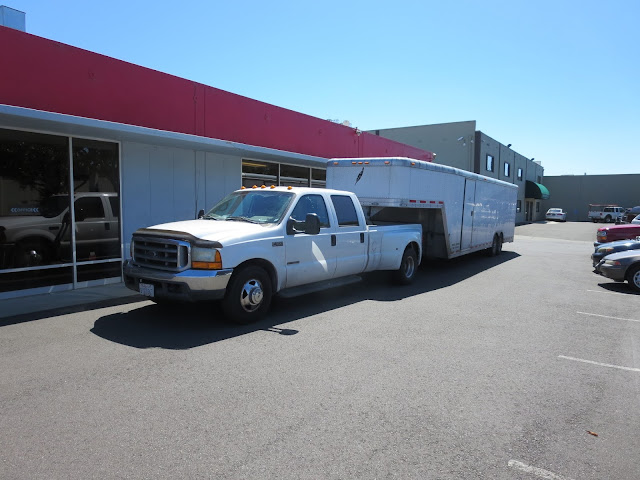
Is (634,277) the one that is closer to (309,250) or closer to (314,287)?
(314,287)

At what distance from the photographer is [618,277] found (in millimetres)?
10266

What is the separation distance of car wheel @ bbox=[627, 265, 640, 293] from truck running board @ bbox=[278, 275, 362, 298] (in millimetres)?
6403

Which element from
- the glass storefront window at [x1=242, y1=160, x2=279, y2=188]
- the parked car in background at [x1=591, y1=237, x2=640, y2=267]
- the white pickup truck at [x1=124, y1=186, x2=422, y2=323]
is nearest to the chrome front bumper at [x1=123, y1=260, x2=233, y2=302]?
the white pickup truck at [x1=124, y1=186, x2=422, y2=323]

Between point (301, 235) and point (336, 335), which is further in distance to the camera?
point (301, 235)

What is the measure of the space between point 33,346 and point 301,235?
3.83 metres

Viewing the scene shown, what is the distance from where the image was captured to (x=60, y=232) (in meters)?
8.89

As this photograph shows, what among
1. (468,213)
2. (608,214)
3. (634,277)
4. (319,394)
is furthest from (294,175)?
(608,214)

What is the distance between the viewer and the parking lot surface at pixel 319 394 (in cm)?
312

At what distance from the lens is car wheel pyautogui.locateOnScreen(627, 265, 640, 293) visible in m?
10.1

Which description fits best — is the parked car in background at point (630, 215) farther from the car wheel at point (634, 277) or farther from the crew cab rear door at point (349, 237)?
the crew cab rear door at point (349, 237)

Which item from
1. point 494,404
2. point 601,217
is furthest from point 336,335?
point 601,217

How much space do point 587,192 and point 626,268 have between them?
200ft

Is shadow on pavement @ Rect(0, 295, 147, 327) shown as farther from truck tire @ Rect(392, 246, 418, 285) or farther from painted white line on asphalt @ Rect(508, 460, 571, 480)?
painted white line on asphalt @ Rect(508, 460, 571, 480)

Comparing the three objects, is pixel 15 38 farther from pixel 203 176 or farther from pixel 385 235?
pixel 385 235
